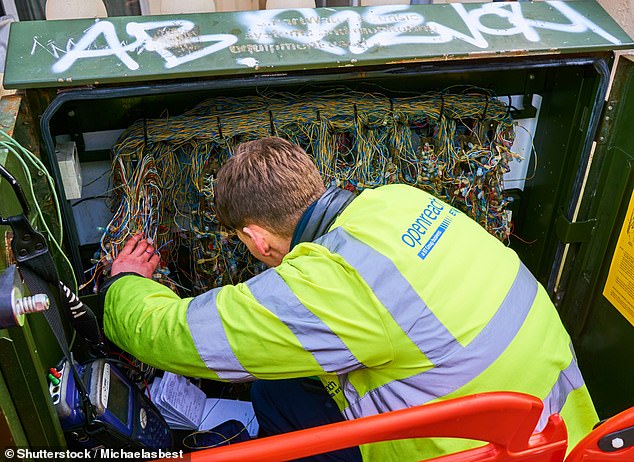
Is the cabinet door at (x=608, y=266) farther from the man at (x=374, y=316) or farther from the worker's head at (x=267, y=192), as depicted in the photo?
the worker's head at (x=267, y=192)

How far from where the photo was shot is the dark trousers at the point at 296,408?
1850 mm

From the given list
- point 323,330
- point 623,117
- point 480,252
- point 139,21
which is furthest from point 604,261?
point 139,21

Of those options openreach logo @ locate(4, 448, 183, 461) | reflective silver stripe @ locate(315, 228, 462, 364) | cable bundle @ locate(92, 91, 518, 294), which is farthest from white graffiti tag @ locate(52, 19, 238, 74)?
openreach logo @ locate(4, 448, 183, 461)

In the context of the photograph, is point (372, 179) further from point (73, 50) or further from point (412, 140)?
point (73, 50)

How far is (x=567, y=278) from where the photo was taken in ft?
7.63

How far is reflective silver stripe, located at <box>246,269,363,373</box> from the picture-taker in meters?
1.27

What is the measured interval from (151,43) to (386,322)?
1.00 m

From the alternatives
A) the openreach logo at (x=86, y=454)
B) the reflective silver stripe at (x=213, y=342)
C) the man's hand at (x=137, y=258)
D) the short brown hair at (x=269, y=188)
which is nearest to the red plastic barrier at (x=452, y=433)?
the openreach logo at (x=86, y=454)

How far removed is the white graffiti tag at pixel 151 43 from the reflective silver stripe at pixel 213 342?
2.23 feet

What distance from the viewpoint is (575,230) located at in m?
2.19

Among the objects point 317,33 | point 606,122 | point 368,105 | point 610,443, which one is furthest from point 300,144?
point 610,443

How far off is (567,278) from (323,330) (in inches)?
55.5

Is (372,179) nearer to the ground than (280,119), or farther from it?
nearer to the ground

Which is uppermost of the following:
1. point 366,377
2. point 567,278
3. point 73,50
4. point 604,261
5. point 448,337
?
point 73,50
